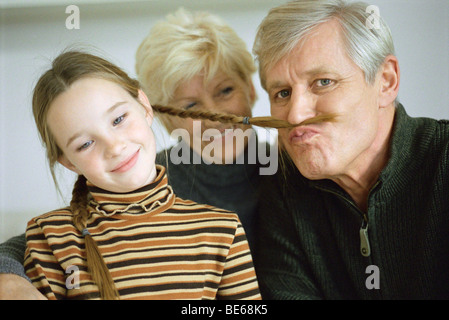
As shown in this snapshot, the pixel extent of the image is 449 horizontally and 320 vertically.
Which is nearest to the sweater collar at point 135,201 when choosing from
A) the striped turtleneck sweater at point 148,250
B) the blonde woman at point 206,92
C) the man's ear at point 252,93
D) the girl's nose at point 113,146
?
the striped turtleneck sweater at point 148,250

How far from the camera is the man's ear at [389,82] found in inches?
42.7

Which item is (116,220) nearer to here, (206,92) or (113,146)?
(113,146)

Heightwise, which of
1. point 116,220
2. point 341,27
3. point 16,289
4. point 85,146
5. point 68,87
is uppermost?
point 341,27

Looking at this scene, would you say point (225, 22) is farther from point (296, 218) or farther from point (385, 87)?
point (296, 218)

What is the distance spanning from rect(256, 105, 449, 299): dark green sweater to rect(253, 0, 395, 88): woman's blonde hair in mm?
191

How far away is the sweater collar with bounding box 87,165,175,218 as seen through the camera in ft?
2.99

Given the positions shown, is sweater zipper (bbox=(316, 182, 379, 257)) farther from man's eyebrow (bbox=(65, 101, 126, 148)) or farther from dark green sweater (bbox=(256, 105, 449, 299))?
man's eyebrow (bbox=(65, 101, 126, 148))

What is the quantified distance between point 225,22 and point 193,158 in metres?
0.42

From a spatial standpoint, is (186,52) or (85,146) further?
(186,52)

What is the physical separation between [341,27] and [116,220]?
67 cm

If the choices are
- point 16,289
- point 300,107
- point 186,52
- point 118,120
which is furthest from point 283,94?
point 16,289

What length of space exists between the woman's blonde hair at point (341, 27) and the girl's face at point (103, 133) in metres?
0.38

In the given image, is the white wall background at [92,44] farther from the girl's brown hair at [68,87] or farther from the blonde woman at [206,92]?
the girl's brown hair at [68,87]

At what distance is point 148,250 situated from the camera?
0.90 meters
